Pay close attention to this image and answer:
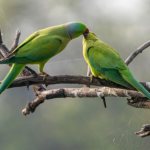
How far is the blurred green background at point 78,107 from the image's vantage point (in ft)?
26.6

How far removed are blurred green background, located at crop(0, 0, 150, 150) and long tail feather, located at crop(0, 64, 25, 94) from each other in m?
0.78

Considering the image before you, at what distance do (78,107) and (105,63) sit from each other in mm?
7250

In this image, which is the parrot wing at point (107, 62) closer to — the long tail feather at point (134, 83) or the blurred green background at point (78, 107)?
the long tail feather at point (134, 83)

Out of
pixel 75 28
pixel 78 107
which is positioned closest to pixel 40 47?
pixel 75 28

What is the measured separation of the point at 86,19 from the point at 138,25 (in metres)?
1.24

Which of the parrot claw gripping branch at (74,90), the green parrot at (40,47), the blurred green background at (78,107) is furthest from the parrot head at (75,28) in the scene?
the blurred green background at (78,107)

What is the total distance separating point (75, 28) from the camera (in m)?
3.67

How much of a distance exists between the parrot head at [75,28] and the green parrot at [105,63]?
52 mm

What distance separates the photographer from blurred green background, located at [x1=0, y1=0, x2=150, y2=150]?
26.6 feet

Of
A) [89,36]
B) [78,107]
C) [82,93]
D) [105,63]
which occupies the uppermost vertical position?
[89,36]

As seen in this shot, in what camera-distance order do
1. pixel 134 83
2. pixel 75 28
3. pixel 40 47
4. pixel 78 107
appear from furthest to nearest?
1. pixel 78 107
2. pixel 75 28
3. pixel 40 47
4. pixel 134 83

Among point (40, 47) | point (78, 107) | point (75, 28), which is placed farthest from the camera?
point (78, 107)

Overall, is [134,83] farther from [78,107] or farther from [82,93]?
[78,107]

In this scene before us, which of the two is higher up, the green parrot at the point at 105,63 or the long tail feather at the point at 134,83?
the green parrot at the point at 105,63
